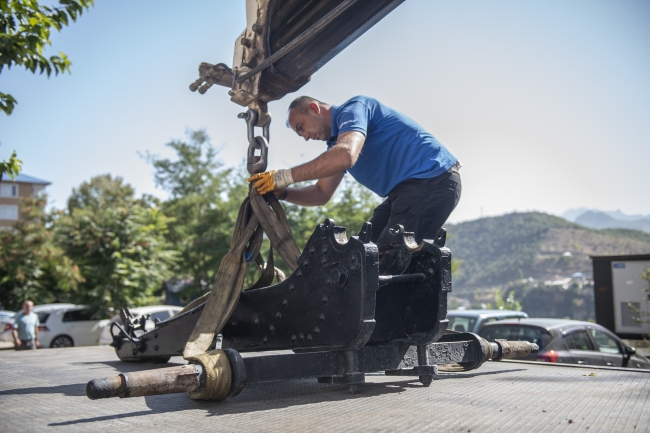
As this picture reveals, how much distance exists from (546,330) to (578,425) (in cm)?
607

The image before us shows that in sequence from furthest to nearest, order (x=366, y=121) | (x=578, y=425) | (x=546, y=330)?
(x=546, y=330)
(x=366, y=121)
(x=578, y=425)

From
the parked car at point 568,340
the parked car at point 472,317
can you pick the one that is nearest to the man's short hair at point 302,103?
the parked car at point 568,340

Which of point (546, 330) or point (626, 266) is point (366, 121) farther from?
point (626, 266)

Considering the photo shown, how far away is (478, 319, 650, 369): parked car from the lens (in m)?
7.22

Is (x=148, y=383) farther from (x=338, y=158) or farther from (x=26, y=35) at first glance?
(x=26, y=35)

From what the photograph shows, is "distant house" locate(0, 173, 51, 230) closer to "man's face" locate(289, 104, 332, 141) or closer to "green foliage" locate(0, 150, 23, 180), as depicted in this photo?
"green foliage" locate(0, 150, 23, 180)

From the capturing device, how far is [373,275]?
91.0 inches

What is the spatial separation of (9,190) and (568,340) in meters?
77.4

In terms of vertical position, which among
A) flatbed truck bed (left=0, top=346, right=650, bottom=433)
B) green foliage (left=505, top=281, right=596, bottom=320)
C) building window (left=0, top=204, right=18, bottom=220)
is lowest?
green foliage (left=505, top=281, right=596, bottom=320)

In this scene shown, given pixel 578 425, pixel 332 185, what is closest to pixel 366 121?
pixel 332 185

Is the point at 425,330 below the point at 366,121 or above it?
below

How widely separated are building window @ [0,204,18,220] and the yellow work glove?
77789 millimetres

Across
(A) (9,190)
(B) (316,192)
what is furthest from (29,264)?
(A) (9,190)

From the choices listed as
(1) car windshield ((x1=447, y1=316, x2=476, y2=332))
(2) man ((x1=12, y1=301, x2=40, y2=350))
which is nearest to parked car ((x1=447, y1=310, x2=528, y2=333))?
(1) car windshield ((x1=447, y1=316, x2=476, y2=332))
